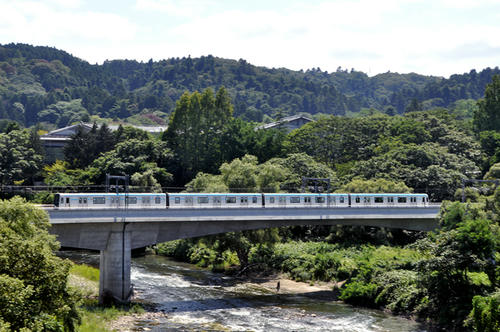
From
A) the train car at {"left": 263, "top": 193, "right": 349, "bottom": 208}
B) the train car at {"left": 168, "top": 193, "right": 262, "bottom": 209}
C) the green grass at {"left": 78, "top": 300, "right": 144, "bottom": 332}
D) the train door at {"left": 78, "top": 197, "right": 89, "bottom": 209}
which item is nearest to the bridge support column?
the green grass at {"left": 78, "top": 300, "right": 144, "bottom": 332}

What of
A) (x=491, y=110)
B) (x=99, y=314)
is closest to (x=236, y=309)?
(x=99, y=314)

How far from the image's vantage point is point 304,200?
61375 millimetres

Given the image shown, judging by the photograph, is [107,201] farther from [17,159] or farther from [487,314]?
[17,159]

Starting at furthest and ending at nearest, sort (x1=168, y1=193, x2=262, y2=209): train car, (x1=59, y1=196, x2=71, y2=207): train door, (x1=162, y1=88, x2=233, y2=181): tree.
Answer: (x1=162, y1=88, x2=233, y2=181): tree, (x1=168, y1=193, x2=262, y2=209): train car, (x1=59, y1=196, x2=71, y2=207): train door

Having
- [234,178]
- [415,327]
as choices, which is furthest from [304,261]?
[415,327]

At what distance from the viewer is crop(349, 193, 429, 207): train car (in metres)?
63.7

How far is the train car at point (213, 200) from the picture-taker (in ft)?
177

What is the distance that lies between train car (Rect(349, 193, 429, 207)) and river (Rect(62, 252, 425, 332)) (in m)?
13.8

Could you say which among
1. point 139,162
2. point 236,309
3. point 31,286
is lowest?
point 236,309

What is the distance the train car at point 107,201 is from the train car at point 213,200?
1312 millimetres

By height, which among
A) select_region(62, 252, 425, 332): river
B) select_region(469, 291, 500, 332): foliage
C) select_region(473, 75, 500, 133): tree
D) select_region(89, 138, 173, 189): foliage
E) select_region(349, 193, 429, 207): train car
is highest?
select_region(473, 75, 500, 133): tree

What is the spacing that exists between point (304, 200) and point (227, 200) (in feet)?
28.2

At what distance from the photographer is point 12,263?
27547 mm

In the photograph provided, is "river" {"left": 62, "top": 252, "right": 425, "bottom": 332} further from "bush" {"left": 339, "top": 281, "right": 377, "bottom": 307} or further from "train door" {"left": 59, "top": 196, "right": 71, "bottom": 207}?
"train door" {"left": 59, "top": 196, "right": 71, "bottom": 207}
